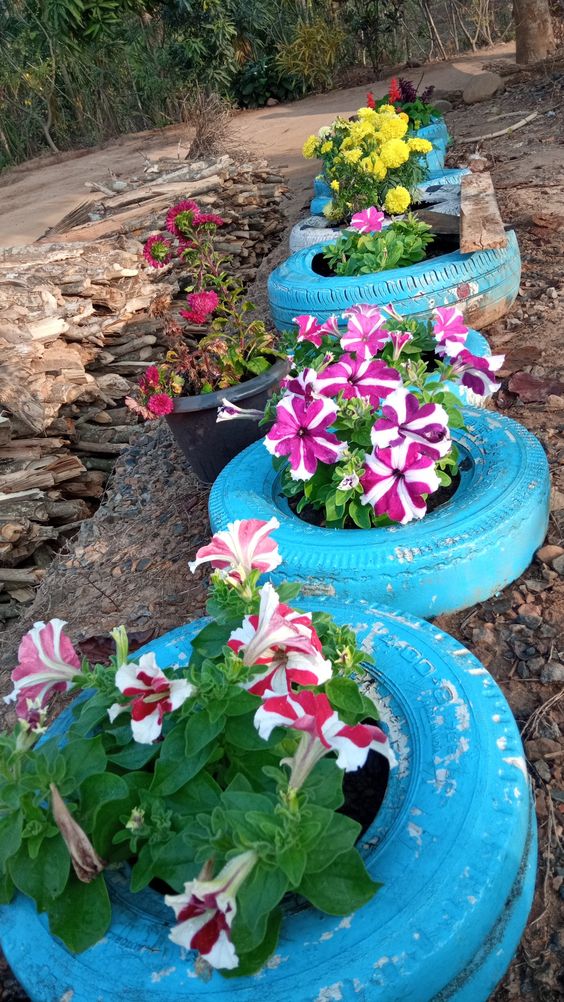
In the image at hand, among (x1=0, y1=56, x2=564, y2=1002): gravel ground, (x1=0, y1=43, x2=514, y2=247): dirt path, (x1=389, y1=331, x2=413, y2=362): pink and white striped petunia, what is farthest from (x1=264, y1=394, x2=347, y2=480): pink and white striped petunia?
(x1=0, y1=43, x2=514, y2=247): dirt path

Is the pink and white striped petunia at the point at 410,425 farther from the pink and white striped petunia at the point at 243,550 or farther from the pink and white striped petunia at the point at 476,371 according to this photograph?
the pink and white striped petunia at the point at 243,550

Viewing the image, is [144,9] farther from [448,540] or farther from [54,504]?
[448,540]

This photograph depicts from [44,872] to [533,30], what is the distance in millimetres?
12746

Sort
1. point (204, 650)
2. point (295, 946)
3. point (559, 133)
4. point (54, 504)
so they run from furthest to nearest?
point (559, 133)
point (54, 504)
point (204, 650)
point (295, 946)

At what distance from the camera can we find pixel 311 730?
1.16 metres

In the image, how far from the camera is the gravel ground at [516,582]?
5.37 feet

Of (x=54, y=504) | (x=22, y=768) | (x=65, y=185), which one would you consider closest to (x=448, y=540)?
(x=22, y=768)

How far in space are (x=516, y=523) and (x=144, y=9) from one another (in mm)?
14330

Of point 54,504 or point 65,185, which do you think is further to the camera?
point 65,185

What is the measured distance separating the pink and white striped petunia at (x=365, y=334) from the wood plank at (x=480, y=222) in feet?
5.31

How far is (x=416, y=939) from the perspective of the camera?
1.14 meters

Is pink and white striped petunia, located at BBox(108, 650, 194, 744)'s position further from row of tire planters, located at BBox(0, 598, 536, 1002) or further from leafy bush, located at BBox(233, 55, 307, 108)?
leafy bush, located at BBox(233, 55, 307, 108)

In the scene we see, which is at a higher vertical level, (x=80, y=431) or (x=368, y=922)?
(x=368, y=922)

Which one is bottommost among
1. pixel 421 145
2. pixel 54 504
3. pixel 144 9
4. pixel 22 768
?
pixel 54 504
